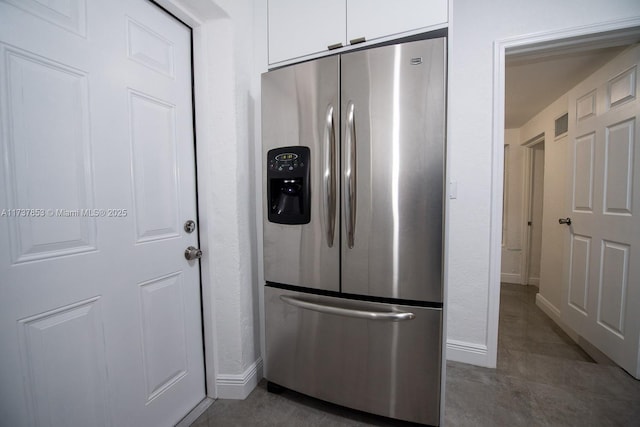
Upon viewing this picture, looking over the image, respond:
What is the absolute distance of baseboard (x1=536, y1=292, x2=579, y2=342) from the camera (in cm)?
205

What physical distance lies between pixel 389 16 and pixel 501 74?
970 mm

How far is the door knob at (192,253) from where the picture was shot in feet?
4.14

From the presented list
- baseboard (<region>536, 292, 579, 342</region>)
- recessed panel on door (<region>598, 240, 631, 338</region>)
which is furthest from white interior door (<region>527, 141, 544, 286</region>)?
recessed panel on door (<region>598, 240, 631, 338</region>)

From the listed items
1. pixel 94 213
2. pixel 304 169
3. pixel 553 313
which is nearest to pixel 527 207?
pixel 553 313

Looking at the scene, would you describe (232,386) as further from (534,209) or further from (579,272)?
(534,209)

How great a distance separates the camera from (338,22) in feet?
3.99

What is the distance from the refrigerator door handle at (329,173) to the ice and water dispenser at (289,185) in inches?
4.0

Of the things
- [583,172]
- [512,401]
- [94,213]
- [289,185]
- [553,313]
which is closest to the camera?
[94,213]

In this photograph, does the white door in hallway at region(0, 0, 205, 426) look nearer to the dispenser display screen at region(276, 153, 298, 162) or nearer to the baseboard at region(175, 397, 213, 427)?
the baseboard at region(175, 397, 213, 427)

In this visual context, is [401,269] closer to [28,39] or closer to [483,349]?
[483,349]

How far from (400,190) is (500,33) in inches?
58.3

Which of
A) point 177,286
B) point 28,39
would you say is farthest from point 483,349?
point 28,39

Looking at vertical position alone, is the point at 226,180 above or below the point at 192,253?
above

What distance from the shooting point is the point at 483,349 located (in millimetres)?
1648
